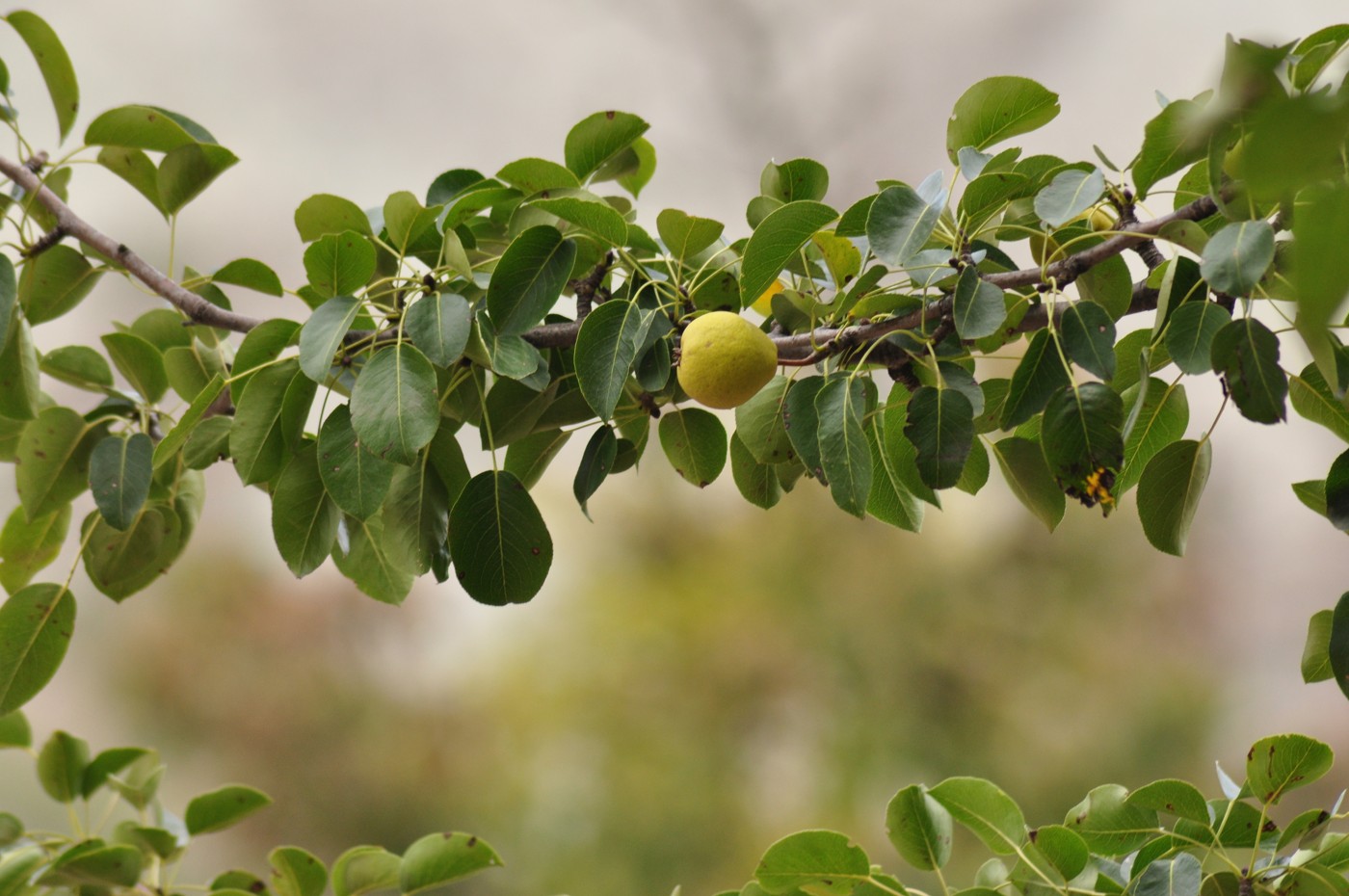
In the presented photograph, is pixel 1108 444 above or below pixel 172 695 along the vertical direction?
below

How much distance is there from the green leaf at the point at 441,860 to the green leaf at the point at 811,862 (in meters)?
0.24

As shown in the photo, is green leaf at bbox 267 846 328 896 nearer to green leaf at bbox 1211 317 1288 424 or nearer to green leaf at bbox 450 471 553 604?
green leaf at bbox 450 471 553 604

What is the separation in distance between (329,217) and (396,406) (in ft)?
0.64

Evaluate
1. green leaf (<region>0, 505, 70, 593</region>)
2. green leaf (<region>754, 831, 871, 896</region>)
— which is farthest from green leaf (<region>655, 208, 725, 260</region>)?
green leaf (<region>0, 505, 70, 593</region>)

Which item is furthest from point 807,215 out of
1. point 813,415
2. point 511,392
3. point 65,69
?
point 65,69

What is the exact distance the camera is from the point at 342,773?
11.0 feet

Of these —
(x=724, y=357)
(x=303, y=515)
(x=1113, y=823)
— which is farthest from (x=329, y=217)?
(x=1113, y=823)

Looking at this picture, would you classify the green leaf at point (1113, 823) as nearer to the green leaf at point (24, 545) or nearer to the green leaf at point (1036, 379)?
the green leaf at point (1036, 379)

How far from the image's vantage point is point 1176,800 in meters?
0.51

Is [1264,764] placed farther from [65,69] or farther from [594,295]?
[65,69]

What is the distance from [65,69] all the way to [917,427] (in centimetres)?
63

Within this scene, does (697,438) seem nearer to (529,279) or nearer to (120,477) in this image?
(529,279)

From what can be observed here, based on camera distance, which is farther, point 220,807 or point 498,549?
point 220,807

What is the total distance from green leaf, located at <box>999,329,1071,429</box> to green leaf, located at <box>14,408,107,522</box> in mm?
611
